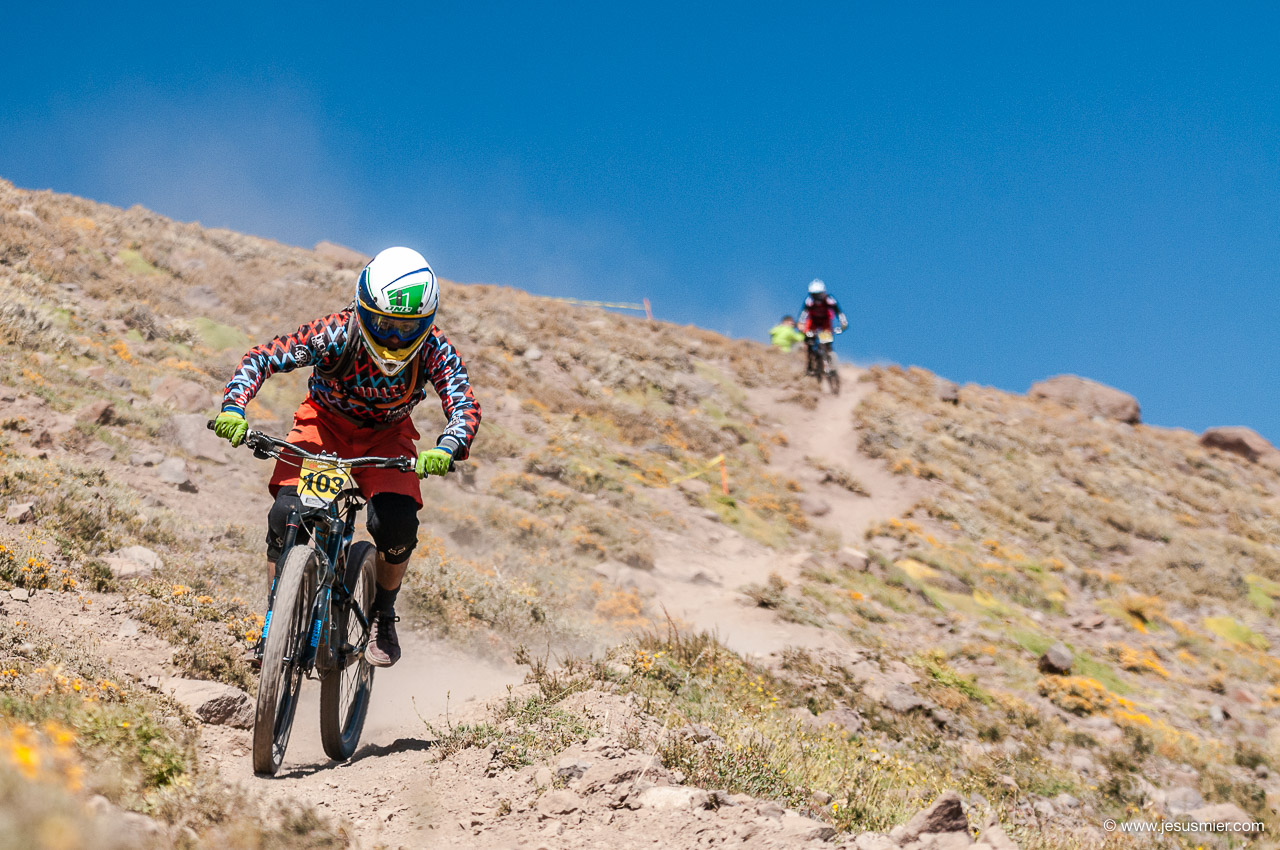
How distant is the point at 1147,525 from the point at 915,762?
1739 cm

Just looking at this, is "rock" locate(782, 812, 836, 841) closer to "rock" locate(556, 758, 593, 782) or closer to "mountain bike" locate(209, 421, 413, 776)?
"rock" locate(556, 758, 593, 782)

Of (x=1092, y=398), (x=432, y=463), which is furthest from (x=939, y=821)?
(x=1092, y=398)

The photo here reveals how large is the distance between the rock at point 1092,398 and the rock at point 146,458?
36838 mm

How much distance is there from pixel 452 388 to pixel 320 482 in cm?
97

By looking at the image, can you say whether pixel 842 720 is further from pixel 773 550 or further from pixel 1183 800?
pixel 773 550

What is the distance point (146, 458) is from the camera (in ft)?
29.9

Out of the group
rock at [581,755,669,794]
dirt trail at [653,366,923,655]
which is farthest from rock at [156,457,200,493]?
rock at [581,755,669,794]

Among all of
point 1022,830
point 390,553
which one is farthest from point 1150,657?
point 390,553

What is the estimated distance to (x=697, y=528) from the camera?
47.4 feet

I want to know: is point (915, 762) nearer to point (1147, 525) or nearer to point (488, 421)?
point (488, 421)

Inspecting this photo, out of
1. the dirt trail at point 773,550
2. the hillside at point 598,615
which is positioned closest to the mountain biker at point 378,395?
the hillside at point 598,615

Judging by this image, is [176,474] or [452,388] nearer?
[452,388]

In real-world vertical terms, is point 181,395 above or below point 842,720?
above

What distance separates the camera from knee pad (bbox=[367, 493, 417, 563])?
466 centimetres
